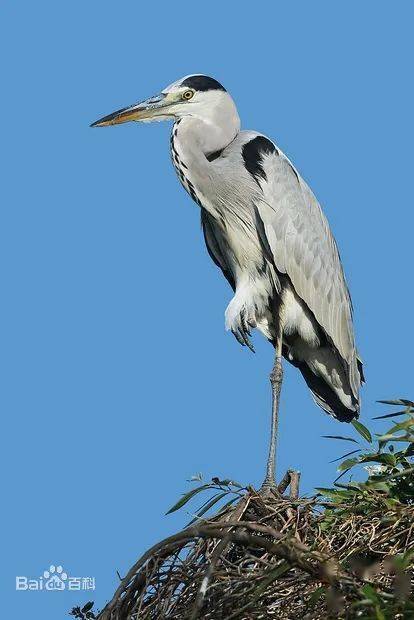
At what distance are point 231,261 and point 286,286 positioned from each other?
0.33 m

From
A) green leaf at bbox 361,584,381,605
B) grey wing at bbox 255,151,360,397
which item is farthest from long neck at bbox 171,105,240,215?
green leaf at bbox 361,584,381,605

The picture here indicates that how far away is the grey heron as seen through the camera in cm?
699

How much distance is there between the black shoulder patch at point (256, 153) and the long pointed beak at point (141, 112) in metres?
0.48

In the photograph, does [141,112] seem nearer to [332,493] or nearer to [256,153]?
[256,153]

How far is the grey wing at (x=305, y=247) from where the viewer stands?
6992 mm

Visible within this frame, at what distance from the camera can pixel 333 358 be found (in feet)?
24.0

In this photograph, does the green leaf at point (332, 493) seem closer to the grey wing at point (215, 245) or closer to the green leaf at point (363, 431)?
the green leaf at point (363, 431)

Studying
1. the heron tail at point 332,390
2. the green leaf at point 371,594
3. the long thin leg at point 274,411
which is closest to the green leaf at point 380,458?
the long thin leg at point 274,411

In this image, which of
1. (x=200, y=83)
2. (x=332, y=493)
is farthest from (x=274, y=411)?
(x=200, y=83)

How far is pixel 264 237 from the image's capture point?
6961 millimetres

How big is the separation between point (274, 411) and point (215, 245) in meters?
1.06

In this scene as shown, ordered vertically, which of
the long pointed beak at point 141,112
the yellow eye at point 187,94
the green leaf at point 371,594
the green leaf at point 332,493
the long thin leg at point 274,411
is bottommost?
the green leaf at point 371,594

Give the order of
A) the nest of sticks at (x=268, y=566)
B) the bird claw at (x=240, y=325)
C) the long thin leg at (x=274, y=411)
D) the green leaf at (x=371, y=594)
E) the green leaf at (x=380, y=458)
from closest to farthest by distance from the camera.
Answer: the green leaf at (x=371, y=594) < the nest of sticks at (x=268, y=566) < the green leaf at (x=380, y=458) < the long thin leg at (x=274, y=411) < the bird claw at (x=240, y=325)

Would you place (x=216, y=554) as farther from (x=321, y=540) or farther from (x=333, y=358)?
(x=333, y=358)
